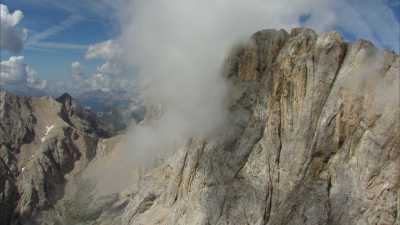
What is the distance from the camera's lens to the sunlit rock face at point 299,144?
66.1m

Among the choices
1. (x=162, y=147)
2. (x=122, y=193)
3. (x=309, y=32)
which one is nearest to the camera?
(x=309, y=32)

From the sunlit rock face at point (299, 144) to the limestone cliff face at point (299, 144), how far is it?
173 mm

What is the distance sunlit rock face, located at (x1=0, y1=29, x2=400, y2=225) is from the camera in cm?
6606

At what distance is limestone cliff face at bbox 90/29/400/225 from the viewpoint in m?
66.1

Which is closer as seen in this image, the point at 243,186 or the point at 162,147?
the point at 243,186

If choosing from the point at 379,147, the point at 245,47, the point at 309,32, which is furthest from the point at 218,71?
the point at 379,147

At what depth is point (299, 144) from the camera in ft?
256

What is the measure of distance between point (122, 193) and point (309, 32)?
137m

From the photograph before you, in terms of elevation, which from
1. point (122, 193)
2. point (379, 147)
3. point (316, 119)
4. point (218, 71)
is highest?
point (218, 71)

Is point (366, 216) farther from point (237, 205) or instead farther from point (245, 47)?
point (245, 47)

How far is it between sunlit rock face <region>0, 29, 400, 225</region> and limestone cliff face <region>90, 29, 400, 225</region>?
0.57 ft

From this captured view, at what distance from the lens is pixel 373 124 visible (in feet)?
217

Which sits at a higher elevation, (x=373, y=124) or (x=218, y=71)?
(x=218, y=71)

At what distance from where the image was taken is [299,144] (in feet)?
256
